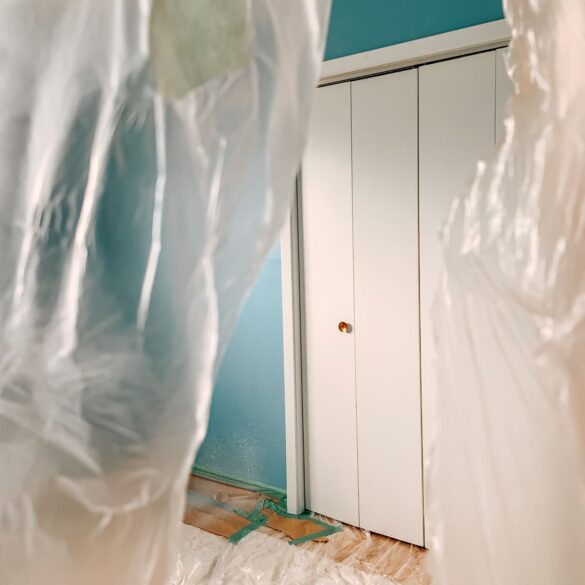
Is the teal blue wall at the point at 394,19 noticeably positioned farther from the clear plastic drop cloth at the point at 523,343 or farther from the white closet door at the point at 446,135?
the clear plastic drop cloth at the point at 523,343

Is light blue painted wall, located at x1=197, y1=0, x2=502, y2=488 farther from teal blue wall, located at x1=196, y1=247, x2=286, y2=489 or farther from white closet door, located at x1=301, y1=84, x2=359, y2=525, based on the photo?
white closet door, located at x1=301, y1=84, x2=359, y2=525

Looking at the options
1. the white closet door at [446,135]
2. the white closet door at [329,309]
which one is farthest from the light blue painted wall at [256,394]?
the white closet door at [446,135]

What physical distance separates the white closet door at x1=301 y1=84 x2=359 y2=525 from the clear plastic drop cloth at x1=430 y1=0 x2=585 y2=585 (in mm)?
1336

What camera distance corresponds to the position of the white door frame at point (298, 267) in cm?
171

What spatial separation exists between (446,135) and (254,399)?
1141 millimetres

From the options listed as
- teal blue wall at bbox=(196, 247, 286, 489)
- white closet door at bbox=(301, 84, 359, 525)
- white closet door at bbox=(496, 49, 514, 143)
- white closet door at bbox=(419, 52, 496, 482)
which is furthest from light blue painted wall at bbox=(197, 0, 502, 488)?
white closet door at bbox=(496, 49, 514, 143)

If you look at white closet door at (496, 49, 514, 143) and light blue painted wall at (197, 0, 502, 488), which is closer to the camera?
white closet door at (496, 49, 514, 143)

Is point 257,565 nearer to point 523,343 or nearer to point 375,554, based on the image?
point 375,554

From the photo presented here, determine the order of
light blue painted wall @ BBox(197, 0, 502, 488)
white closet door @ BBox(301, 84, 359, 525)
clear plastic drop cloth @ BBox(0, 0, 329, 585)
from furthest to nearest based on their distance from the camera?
light blue painted wall @ BBox(197, 0, 502, 488)
white closet door @ BBox(301, 84, 359, 525)
clear plastic drop cloth @ BBox(0, 0, 329, 585)

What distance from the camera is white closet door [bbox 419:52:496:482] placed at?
1663 mm

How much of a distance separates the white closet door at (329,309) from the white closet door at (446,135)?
0.25 m

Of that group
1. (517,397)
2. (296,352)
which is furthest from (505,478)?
(296,352)

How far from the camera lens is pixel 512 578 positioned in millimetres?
595

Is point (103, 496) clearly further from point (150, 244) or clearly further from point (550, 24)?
point (550, 24)
